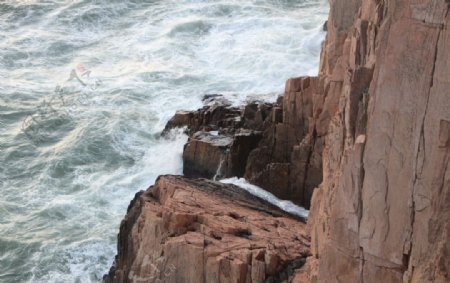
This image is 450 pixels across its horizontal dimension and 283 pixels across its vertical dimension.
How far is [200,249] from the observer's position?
42.7 ft

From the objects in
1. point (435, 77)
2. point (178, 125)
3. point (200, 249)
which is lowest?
point (178, 125)

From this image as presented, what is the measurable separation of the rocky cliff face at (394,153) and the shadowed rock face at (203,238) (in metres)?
1.78

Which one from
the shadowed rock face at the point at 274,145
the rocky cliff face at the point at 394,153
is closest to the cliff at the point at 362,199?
the rocky cliff face at the point at 394,153

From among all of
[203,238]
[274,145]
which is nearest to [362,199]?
[203,238]

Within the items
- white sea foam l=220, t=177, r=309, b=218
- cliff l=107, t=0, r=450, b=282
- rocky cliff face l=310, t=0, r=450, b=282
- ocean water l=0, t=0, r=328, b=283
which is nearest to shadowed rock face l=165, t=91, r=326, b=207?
white sea foam l=220, t=177, r=309, b=218

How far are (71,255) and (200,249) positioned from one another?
760cm

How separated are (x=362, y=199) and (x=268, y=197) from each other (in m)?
8.04

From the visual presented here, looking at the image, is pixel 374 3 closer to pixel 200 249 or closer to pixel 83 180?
pixel 200 249

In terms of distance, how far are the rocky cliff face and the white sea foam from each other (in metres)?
6.33

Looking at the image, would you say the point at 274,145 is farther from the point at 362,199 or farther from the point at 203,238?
the point at 362,199

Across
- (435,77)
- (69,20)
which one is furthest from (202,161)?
(69,20)

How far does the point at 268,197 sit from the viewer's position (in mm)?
18281

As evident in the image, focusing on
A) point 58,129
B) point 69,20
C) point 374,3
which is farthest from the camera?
point 69,20

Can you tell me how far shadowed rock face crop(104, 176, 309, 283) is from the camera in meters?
12.7
